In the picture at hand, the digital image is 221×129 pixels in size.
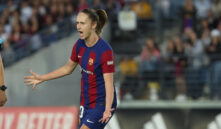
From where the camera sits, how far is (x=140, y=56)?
16.0 metres

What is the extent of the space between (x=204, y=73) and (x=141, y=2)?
276cm

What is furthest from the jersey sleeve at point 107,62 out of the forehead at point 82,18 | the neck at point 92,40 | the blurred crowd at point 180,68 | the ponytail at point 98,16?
the blurred crowd at point 180,68

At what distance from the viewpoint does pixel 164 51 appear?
16.3 metres

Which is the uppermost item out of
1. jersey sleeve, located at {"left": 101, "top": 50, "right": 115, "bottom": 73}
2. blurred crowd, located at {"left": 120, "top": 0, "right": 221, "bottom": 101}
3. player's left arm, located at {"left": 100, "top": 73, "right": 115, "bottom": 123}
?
jersey sleeve, located at {"left": 101, "top": 50, "right": 115, "bottom": 73}

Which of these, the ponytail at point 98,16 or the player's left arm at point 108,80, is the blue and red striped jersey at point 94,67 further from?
the ponytail at point 98,16

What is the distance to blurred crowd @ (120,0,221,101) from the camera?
15297mm

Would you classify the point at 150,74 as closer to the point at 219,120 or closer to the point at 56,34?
the point at 219,120

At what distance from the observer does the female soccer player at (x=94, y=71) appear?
293 inches

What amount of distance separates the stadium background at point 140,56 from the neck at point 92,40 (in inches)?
312

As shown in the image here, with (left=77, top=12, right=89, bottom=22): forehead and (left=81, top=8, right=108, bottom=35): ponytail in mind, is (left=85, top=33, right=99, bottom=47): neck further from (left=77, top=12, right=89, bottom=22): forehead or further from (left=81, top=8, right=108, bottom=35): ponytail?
(left=77, top=12, right=89, bottom=22): forehead

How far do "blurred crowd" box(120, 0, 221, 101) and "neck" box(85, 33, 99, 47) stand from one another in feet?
25.9

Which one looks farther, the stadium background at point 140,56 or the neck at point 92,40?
the stadium background at point 140,56

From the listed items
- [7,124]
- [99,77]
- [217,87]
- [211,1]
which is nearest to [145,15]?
[211,1]

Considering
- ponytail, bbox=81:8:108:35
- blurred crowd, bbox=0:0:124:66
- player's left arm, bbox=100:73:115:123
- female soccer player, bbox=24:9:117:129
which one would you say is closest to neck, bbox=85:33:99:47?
female soccer player, bbox=24:9:117:129
